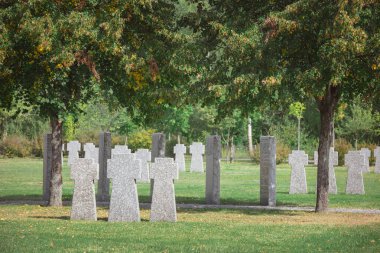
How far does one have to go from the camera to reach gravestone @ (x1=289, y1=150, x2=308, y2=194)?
2797 cm

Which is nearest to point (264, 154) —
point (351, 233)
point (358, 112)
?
point (351, 233)

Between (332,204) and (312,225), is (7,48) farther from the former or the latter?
(332,204)

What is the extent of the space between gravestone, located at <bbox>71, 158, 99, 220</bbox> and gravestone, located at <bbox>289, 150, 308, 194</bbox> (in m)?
11.4

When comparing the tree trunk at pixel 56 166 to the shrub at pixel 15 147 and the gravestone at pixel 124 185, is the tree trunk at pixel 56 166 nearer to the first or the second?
the gravestone at pixel 124 185

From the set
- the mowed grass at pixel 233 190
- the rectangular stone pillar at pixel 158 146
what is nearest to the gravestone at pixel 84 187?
the mowed grass at pixel 233 190

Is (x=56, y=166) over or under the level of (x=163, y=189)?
over

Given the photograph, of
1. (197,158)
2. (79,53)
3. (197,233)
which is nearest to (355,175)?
(79,53)

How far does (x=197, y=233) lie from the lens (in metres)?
15.4

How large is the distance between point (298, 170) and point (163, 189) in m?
12.0

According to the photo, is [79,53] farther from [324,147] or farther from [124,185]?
[324,147]

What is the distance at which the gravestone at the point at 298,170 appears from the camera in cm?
2797

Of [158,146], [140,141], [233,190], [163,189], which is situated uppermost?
[140,141]

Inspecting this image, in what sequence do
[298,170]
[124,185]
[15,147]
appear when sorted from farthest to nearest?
1. [15,147]
2. [298,170]
3. [124,185]

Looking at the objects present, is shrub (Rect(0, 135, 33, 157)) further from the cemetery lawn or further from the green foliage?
the cemetery lawn
